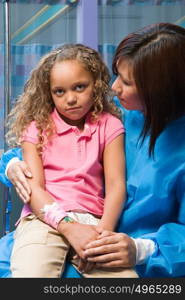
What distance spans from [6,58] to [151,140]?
3.57 feet

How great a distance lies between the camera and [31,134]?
1.57 meters

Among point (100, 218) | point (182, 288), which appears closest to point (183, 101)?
point (100, 218)

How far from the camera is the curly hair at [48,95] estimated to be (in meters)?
1.57

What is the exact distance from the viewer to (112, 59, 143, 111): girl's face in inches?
55.9

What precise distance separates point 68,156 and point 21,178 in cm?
16

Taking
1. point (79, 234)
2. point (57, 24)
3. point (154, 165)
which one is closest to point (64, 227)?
point (79, 234)

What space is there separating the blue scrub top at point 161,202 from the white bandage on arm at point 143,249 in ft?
0.05

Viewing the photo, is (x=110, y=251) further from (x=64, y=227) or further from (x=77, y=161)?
(x=77, y=161)

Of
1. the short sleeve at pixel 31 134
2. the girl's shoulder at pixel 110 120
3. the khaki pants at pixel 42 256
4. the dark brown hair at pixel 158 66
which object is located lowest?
the khaki pants at pixel 42 256

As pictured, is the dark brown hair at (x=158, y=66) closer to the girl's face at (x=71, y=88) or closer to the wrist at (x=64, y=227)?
the girl's face at (x=71, y=88)

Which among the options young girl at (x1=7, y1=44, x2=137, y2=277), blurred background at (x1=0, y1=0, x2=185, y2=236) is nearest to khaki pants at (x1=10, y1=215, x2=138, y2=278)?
young girl at (x1=7, y1=44, x2=137, y2=277)

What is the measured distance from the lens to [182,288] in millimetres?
1261

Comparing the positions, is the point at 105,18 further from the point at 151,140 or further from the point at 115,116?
the point at 151,140

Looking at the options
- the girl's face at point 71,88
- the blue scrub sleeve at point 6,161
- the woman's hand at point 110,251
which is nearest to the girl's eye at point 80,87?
the girl's face at point 71,88
